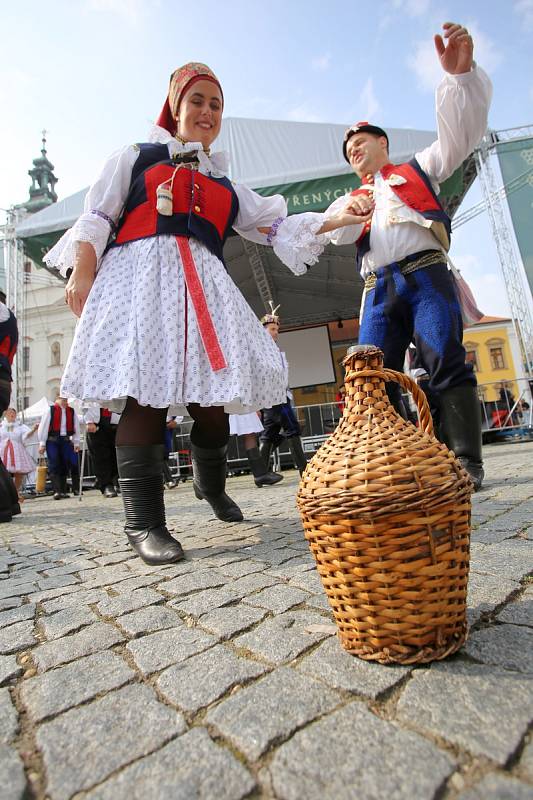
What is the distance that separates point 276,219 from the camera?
227 centimetres

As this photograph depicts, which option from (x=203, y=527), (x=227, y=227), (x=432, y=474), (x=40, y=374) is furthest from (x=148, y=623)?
(x=40, y=374)

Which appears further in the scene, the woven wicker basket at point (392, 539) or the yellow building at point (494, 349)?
the yellow building at point (494, 349)

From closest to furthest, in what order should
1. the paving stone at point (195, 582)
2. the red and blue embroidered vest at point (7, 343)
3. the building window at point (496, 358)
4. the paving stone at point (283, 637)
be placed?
the paving stone at point (283, 637) < the paving stone at point (195, 582) < the red and blue embroidered vest at point (7, 343) < the building window at point (496, 358)

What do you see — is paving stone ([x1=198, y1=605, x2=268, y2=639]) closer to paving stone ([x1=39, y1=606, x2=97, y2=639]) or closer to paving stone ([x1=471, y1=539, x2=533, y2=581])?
paving stone ([x1=39, y1=606, x2=97, y2=639])

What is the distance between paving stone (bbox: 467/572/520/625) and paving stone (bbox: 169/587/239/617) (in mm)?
582

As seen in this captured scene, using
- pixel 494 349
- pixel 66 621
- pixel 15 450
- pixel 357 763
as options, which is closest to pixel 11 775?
pixel 357 763

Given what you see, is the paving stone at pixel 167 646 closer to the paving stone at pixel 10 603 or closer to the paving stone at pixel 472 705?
the paving stone at pixel 472 705

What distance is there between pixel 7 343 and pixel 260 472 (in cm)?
287

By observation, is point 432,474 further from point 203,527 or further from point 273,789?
point 203,527

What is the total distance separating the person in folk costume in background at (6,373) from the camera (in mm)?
3639

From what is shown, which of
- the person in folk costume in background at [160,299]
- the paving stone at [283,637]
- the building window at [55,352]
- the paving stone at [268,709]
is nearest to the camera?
the paving stone at [268,709]

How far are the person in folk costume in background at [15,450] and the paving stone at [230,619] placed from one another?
6887mm

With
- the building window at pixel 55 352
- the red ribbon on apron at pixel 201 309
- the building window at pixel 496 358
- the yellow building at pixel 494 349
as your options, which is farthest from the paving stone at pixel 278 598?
the building window at pixel 496 358

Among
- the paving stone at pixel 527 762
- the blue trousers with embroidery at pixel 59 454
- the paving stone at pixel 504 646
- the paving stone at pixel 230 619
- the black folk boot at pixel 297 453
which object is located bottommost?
the paving stone at pixel 527 762
